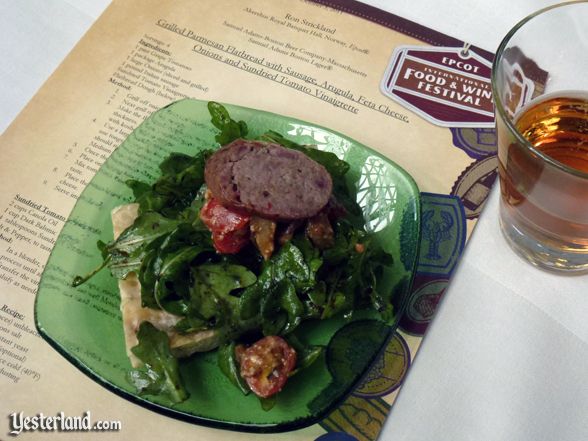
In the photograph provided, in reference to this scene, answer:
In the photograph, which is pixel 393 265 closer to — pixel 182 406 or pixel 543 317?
pixel 543 317

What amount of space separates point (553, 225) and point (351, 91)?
569 millimetres

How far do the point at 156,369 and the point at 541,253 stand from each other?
69cm

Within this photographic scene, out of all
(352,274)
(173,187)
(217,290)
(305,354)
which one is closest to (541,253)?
(352,274)

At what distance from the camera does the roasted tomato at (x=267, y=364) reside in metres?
0.91

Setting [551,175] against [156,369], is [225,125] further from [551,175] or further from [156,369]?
[551,175]

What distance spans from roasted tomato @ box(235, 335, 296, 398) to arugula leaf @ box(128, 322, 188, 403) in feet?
0.34

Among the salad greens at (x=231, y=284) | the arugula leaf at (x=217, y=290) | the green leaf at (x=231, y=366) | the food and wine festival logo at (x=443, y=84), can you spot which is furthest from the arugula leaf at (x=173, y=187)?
the food and wine festival logo at (x=443, y=84)

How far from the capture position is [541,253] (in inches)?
40.8

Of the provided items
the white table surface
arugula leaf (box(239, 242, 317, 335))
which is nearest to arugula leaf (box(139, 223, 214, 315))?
arugula leaf (box(239, 242, 317, 335))

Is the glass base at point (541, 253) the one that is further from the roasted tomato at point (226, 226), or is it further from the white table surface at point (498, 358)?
the roasted tomato at point (226, 226)

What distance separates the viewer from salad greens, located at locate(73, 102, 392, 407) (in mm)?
945

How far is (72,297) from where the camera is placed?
1.04m

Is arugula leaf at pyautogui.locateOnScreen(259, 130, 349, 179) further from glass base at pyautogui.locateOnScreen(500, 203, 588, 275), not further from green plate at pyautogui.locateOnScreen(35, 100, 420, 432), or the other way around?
glass base at pyautogui.locateOnScreen(500, 203, 588, 275)

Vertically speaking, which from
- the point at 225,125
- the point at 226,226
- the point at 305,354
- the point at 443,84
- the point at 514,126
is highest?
the point at 443,84
